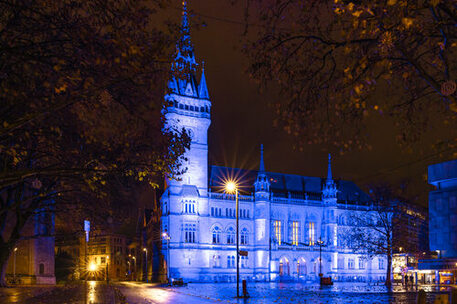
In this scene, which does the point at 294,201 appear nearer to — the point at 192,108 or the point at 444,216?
the point at 192,108

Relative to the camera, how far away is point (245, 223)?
78.8 m

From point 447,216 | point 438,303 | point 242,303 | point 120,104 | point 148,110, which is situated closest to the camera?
point 438,303

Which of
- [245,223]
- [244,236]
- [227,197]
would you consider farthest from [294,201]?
[227,197]

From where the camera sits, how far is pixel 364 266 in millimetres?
88438

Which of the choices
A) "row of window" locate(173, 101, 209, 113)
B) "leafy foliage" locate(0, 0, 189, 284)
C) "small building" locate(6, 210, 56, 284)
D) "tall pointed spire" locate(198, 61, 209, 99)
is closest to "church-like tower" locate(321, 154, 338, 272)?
"row of window" locate(173, 101, 209, 113)

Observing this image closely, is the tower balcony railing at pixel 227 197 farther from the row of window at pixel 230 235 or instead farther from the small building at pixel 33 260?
the small building at pixel 33 260

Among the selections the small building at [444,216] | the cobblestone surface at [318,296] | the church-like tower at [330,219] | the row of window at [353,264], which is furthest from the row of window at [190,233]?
the small building at [444,216]

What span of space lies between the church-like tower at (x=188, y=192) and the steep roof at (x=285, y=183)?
20.5 ft

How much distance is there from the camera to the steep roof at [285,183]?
281ft

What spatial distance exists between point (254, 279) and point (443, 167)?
36.2 metres

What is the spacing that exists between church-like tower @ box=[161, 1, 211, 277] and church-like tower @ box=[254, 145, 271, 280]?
9540 mm

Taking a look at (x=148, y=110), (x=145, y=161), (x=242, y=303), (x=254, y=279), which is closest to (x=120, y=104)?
(x=148, y=110)

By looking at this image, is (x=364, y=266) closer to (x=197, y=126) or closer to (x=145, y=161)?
(x=197, y=126)

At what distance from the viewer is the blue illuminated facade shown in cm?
7200
